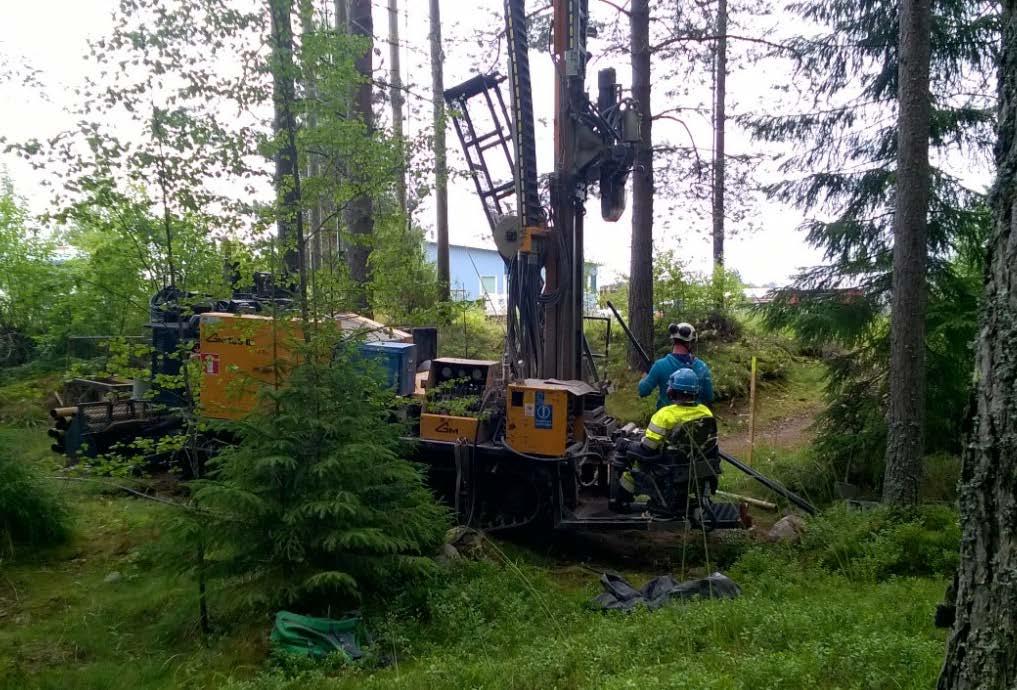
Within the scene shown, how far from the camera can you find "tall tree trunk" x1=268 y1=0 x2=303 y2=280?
16.8 feet

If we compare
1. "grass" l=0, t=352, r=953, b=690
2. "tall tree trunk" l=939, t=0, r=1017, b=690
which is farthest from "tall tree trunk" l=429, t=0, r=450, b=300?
"tall tree trunk" l=939, t=0, r=1017, b=690

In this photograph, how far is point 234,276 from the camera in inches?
217

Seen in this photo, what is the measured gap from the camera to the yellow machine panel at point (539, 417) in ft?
22.6

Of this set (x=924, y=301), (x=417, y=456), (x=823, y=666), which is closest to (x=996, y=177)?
(x=823, y=666)

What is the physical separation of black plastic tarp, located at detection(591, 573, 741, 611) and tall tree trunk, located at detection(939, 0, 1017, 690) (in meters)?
3.23

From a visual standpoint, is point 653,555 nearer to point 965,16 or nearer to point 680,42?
point 965,16

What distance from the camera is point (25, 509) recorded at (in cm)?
683

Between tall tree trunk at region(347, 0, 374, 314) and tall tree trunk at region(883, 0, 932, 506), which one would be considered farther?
tall tree trunk at region(347, 0, 374, 314)

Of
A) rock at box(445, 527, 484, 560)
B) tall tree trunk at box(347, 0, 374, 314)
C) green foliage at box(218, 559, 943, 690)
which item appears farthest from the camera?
tall tree trunk at box(347, 0, 374, 314)

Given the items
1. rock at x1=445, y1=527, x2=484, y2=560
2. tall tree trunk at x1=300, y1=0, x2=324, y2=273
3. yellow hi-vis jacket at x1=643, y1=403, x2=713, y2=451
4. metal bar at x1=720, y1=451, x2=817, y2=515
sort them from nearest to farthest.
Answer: tall tree trunk at x1=300, y1=0, x2=324, y2=273 → yellow hi-vis jacket at x1=643, y1=403, x2=713, y2=451 → rock at x1=445, y1=527, x2=484, y2=560 → metal bar at x1=720, y1=451, x2=817, y2=515

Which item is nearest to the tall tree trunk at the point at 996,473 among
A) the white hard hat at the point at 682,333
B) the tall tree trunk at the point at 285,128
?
the tall tree trunk at the point at 285,128

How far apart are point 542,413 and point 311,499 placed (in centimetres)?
244

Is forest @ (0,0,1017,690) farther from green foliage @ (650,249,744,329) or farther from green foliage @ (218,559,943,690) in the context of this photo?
green foliage @ (650,249,744,329)

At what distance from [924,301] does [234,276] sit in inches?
245
